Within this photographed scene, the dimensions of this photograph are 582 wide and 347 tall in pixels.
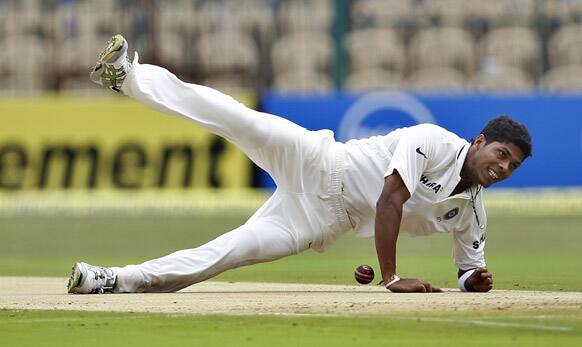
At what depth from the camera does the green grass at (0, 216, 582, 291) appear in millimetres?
10828

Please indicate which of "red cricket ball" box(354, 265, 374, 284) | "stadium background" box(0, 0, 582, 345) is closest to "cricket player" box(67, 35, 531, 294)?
"red cricket ball" box(354, 265, 374, 284)

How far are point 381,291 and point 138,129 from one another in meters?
11.3

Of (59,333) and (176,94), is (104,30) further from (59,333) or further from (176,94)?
(59,333)

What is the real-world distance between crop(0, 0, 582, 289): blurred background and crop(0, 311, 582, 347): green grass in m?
8.18

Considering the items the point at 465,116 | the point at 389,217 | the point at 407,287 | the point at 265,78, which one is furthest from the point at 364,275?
the point at 265,78

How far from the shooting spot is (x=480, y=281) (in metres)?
8.21

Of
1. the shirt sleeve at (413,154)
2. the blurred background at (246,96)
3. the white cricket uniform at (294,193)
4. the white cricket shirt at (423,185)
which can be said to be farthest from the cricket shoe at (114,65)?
the blurred background at (246,96)

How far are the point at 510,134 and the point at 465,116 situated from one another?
1160cm

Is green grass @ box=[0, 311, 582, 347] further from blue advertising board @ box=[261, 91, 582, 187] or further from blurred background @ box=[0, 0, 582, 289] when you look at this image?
blue advertising board @ box=[261, 91, 582, 187]

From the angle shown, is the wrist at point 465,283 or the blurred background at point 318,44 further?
the blurred background at point 318,44

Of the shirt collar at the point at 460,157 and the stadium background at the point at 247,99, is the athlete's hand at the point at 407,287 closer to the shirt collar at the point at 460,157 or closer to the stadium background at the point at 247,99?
the shirt collar at the point at 460,157

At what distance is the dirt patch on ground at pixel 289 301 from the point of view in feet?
23.8

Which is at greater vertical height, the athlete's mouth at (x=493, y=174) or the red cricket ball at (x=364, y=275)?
the athlete's mouth at (x=493, y=174)

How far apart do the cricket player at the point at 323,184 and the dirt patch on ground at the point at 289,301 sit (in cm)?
17
